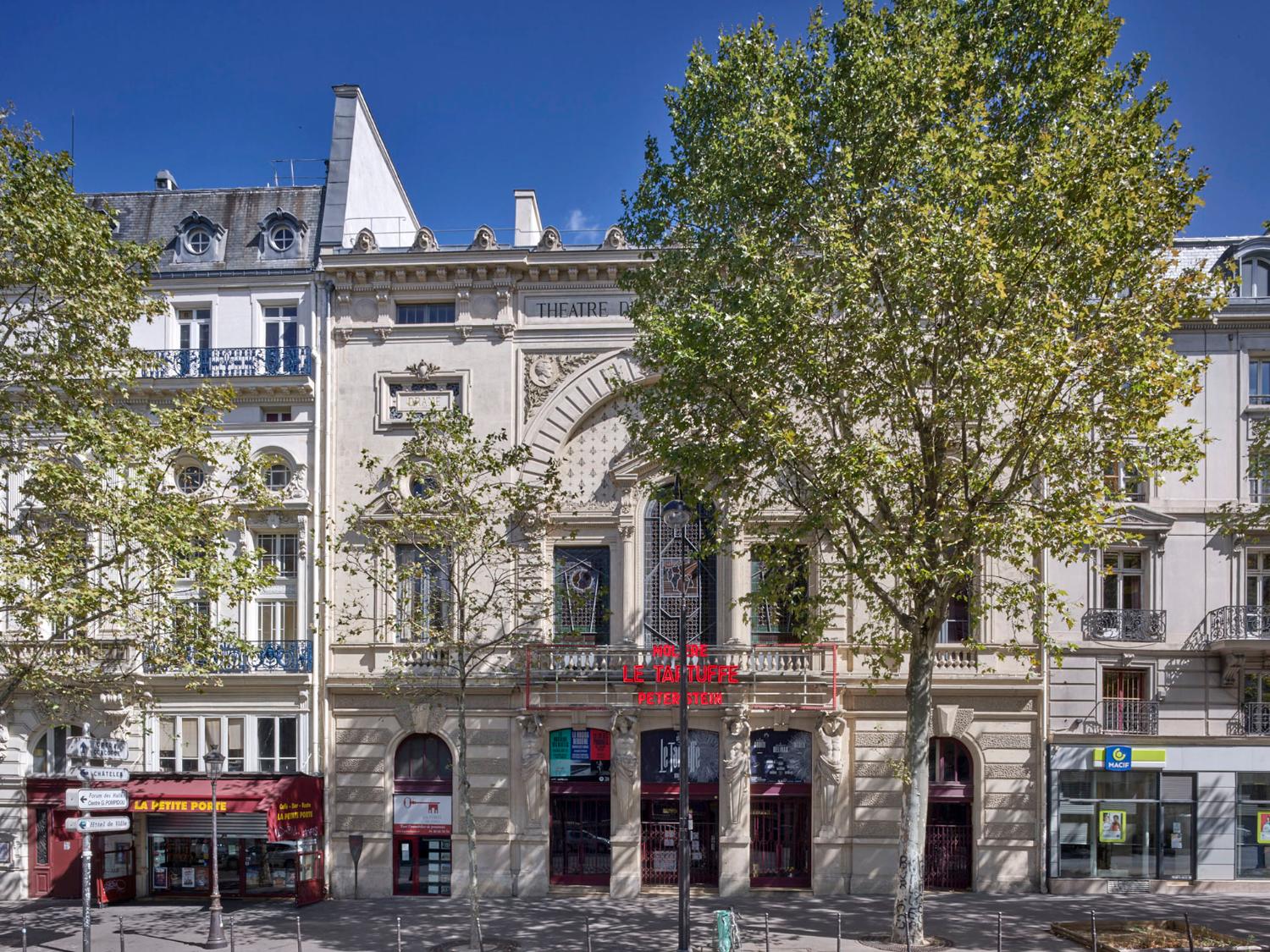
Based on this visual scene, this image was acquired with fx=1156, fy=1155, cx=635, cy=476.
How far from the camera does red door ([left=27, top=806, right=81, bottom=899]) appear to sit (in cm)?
2742

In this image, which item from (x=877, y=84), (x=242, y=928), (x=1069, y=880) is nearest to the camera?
(x=877, y=84)

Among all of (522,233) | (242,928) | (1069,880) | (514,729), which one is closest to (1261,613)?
(1069,880)

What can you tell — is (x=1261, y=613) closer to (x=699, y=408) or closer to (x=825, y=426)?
(x=825, y=426)

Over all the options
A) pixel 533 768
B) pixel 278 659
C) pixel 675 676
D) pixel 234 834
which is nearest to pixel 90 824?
pixel 234 834

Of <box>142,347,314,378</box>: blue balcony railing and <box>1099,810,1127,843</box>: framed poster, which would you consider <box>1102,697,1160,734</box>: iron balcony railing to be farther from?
<box>142,347,314,378</box>: blue balcony railing

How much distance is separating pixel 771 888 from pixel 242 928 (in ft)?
38.5

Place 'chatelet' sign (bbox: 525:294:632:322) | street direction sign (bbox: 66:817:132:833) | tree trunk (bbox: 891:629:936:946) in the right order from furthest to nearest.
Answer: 'chatelet' sign (bbox: 525:294:632:322) → tree trunk (bbox: 891:629:936:946) → street direction sign (bbox: 66:817:132:833)

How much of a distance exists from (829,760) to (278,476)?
49.3 feet

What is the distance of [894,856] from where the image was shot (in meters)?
26.5

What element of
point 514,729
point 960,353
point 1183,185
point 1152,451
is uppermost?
point 1183,185

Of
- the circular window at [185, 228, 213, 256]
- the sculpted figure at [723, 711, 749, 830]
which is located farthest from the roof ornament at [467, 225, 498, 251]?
the sculpted figure at [723, 711, 749, 830]

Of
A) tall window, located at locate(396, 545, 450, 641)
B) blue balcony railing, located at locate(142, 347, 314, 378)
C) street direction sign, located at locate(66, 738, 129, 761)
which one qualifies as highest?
blue balcony railing, located at locate(142, 347, 314, 378)

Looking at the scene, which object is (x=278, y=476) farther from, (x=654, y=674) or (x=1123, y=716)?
(x=1123, y=716)

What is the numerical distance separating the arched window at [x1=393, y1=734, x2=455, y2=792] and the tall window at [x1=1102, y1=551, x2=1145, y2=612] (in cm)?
1604
